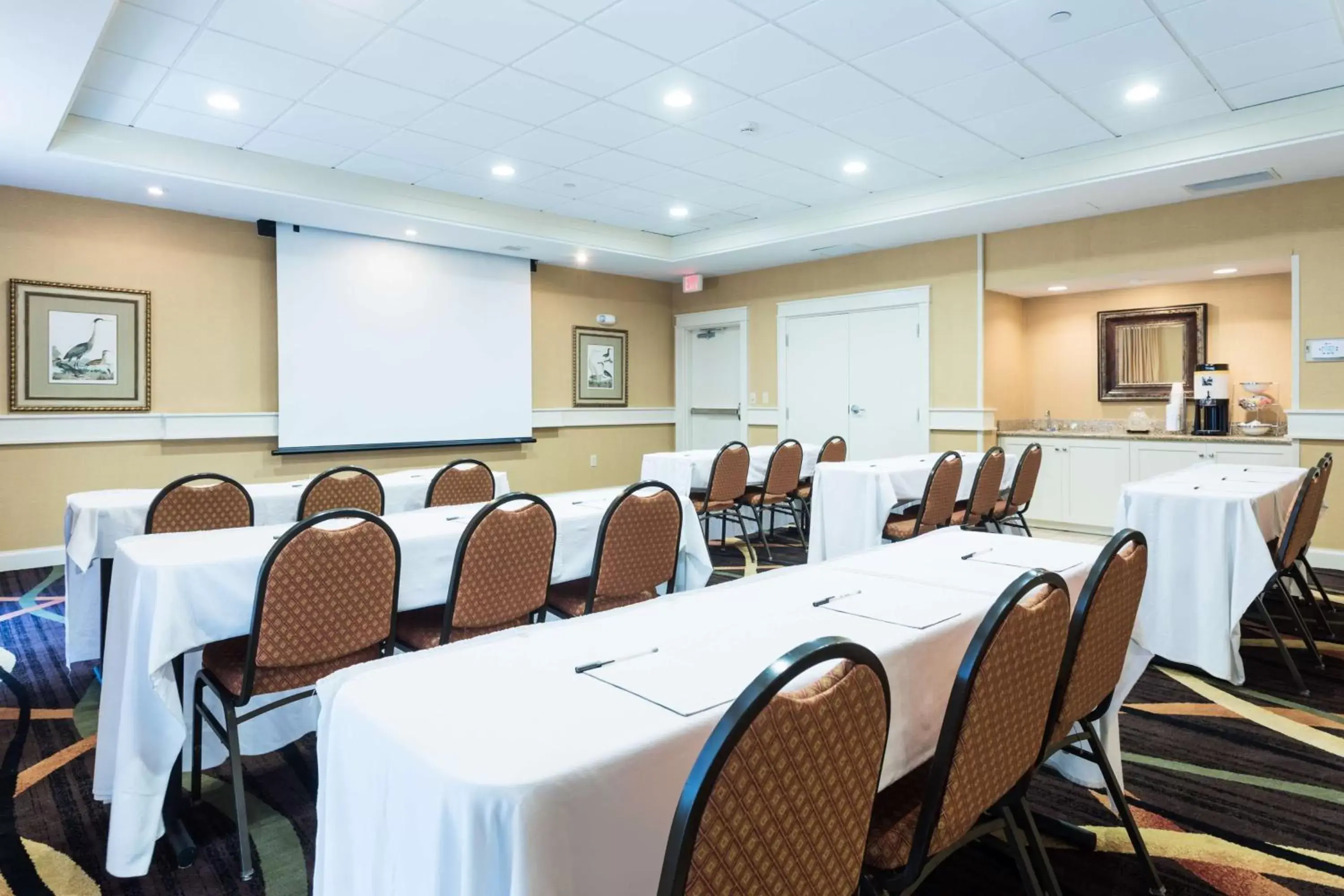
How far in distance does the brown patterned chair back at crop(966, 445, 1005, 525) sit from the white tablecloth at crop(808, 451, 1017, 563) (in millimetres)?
127

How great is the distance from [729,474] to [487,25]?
10.1 ft

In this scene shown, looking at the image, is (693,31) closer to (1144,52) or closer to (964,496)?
(1144,52)

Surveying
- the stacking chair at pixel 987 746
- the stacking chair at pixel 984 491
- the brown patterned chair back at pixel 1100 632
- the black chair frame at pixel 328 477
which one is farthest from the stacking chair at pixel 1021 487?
the stacking chair at pixel 987 746

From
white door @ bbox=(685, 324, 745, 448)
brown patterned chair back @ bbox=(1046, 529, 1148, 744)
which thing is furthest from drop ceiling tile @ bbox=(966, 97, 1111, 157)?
white door @ bbox=(685, 324, 745, 448)

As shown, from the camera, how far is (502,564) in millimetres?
Result: 2414

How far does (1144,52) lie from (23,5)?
4842mm

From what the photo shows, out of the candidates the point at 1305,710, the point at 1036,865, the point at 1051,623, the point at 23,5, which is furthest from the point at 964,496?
the point at 23,5

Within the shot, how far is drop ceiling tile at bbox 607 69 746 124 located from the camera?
13.4 feet

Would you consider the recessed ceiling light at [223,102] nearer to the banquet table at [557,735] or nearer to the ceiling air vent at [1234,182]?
the banquet table at [557,735]

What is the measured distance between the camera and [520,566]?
248cm

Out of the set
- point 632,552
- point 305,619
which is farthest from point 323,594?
point 632,552

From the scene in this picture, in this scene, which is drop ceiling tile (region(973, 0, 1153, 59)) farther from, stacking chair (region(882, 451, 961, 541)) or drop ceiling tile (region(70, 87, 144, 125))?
drop ceiling tile (region(70, 87, 144, 125))

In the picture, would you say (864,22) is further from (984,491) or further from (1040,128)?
(984,491)

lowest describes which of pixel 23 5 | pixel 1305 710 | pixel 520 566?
pixel 1305 710
